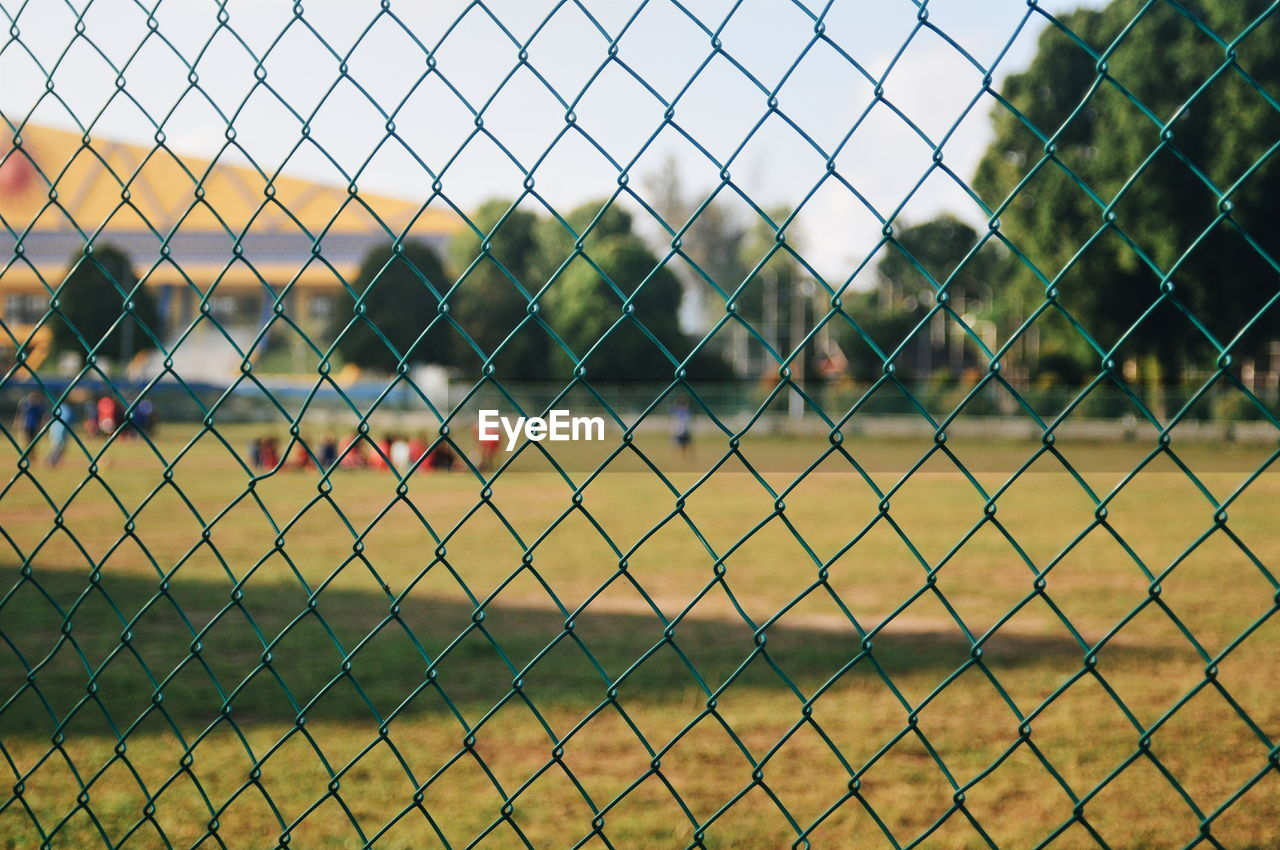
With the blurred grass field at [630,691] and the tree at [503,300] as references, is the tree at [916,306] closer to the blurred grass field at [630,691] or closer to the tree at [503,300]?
the tree at [503,300]

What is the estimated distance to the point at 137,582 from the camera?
8.84 meters

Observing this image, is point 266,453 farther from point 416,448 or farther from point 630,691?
point 630,691

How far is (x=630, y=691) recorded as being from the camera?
557cm

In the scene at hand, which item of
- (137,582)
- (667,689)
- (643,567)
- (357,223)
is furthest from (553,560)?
(357,223)

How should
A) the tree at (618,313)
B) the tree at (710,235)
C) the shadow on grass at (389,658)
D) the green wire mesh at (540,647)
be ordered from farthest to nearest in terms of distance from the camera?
the tree at (710,235), the tree at (618,313), the shadow on grass at (389,658), the green wire mesh at (540,647)

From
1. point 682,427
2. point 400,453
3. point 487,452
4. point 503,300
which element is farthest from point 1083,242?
point 503,300

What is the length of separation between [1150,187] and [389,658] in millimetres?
28240

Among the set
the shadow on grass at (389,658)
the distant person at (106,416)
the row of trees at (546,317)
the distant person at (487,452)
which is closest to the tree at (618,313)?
the row of trees at (546,317)

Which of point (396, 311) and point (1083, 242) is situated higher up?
point (1083, 242)

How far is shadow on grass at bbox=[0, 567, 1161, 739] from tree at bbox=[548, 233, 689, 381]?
96.2ft

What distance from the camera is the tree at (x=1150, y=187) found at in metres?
28.7

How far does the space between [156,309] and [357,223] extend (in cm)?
1235

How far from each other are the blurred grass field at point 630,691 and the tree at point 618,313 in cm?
2661

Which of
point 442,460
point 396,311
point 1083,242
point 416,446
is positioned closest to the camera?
point 442,460
